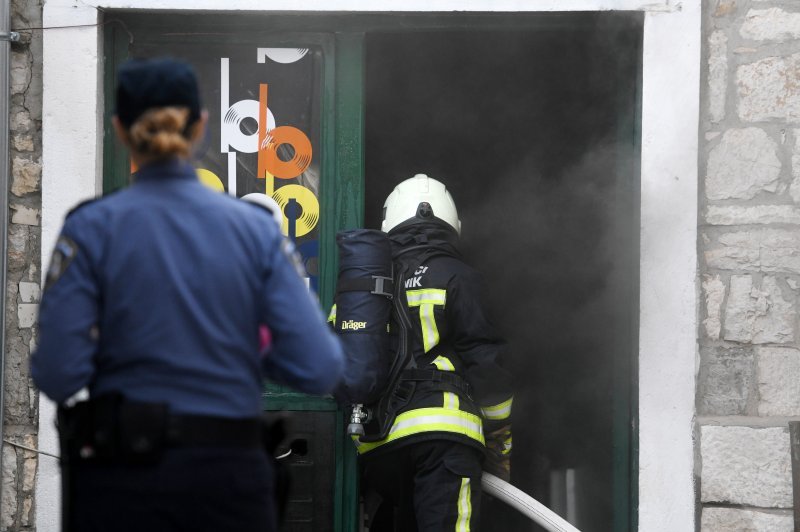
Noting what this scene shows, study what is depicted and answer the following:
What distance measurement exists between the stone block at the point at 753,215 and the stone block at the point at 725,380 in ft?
1.66

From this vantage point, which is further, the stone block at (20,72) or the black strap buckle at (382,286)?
the stone block at (20,72)

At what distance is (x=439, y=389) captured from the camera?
424 cm

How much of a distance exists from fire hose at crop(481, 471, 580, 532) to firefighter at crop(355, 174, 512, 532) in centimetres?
11

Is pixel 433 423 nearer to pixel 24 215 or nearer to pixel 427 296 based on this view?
pixel 427 296

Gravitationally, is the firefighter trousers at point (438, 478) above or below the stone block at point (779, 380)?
below

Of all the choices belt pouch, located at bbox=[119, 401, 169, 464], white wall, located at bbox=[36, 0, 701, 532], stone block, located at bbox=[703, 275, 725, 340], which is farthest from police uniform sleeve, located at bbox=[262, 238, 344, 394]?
stone block, located at bbox=[703, 275, 725, 340]

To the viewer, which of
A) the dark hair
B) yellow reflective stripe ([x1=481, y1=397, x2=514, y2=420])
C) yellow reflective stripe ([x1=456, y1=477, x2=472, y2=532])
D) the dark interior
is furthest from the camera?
the dark interior

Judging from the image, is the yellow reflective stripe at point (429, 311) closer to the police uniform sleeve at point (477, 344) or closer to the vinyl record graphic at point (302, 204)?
the police uniform sleeve at point (477, 344)

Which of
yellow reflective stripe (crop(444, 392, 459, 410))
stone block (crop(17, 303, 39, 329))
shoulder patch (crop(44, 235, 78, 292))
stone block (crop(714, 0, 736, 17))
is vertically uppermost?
stone block (crop(714, 0, 736, 17))

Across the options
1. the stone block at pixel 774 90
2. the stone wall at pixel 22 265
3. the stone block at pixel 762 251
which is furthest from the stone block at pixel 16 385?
the stone block at pixel 774 90

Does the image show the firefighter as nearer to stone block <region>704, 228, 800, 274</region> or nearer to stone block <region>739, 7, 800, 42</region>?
stone block <region>704, 228, 800, 274</region>

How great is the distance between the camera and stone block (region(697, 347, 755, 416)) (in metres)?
4.25

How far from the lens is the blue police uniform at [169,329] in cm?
215

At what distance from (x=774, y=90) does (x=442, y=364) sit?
5.60 ft
